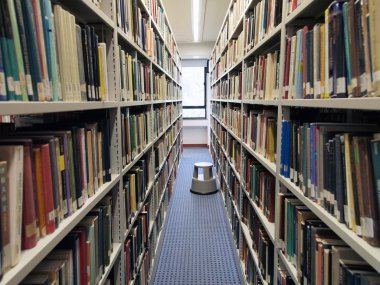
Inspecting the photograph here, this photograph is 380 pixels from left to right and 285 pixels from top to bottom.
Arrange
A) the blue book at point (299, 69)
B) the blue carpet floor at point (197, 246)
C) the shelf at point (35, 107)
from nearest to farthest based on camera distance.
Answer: the shelf at point (35, 107) < the blue book at point (299, 69) < the blue carpet floor at point (197, 246)

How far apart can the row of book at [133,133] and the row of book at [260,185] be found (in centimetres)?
78

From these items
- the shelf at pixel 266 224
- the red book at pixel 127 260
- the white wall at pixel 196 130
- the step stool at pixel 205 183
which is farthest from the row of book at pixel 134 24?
the white wall at pixel 196 130

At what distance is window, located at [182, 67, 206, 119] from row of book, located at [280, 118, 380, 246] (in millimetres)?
7237

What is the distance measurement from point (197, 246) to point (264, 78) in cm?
186

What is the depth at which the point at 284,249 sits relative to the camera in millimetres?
1284

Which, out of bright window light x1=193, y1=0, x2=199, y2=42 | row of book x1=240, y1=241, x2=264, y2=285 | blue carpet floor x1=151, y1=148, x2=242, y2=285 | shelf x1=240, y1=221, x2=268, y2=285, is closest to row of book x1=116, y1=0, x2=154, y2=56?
shelf x1=240, y1=221, x2=268, y2=285

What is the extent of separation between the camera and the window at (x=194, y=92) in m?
8.17

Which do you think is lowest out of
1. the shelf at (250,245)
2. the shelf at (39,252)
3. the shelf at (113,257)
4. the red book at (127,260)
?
the shelf at (250,245)

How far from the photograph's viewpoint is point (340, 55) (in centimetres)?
Result: 78

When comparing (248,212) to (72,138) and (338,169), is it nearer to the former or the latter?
(338,169)

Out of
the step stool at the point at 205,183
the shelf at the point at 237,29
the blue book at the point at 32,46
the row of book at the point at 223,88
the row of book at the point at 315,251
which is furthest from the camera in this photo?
the step stool at the point at 205,183

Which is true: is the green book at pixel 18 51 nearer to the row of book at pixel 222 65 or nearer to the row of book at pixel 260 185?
the row of book at pixel 260 185

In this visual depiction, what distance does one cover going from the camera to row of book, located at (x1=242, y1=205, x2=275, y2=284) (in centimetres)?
152

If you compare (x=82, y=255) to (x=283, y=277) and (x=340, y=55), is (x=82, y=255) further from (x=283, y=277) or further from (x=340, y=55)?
(x=340, y=55)
